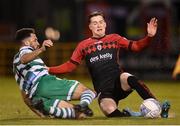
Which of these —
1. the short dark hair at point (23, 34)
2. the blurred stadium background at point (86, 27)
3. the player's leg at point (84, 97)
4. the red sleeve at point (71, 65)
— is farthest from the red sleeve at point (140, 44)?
the blurred stadium background at point (86, 27)

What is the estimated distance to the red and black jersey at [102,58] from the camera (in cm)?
1258

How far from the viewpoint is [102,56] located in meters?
12.6

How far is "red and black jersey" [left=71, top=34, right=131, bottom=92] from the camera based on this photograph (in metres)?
12.6

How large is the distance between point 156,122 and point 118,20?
17436 millimetres

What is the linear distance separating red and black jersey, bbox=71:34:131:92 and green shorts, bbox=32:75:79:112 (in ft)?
1.30

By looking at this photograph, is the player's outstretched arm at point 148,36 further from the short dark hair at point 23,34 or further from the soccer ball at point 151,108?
the short dark hair at point 23,34

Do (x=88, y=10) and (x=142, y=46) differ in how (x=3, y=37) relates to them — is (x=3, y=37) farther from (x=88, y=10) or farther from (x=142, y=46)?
(x=142, y=46)

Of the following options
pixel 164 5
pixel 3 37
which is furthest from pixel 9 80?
pixel 164 5

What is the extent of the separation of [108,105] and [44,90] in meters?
0.96

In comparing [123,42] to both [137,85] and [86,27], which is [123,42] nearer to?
[137,85]

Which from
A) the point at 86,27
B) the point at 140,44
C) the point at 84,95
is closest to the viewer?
the point at 84,95

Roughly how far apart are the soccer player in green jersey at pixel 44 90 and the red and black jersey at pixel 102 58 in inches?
10.1

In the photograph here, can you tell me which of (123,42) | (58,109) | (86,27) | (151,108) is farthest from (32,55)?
(86,27)

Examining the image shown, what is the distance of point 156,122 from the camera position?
1162cm
